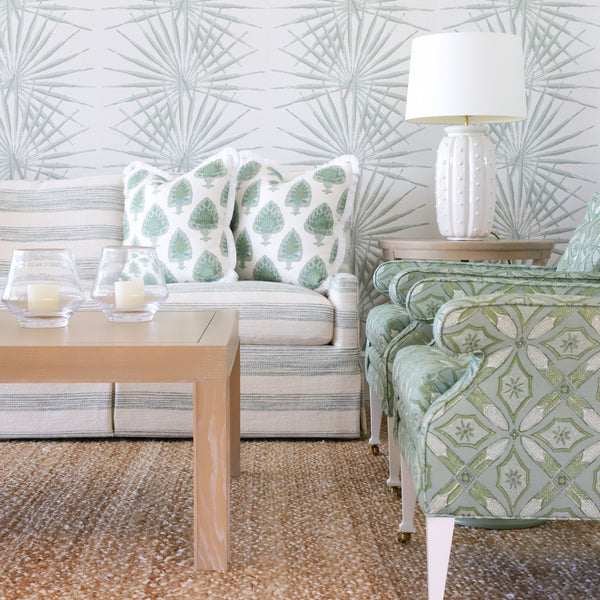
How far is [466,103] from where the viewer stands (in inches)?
111

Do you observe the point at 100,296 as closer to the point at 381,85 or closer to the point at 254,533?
the point at 254,533

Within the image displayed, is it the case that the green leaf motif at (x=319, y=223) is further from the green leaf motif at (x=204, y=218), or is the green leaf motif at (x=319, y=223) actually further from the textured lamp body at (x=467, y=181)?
the textured lamp body at (x=467, y=181)

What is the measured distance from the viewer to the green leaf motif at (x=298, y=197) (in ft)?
9.66

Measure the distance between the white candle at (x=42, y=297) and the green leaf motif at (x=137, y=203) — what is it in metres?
1.21

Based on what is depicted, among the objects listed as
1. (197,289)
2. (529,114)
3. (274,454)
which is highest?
Result: (529,114)

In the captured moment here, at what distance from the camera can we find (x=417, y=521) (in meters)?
1.88

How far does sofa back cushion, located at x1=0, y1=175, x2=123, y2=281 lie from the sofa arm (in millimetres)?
964

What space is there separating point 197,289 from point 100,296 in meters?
0.82

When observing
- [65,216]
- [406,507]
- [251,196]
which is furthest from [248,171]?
[406,507]

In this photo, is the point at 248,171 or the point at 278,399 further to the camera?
the point at 248,171

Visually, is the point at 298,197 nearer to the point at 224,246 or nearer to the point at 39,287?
the point at 224,246

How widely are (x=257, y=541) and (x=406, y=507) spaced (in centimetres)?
33

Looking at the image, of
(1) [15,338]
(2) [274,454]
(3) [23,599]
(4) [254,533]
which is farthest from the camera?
(2) [274,454]

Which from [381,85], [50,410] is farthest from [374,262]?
[50,410]
